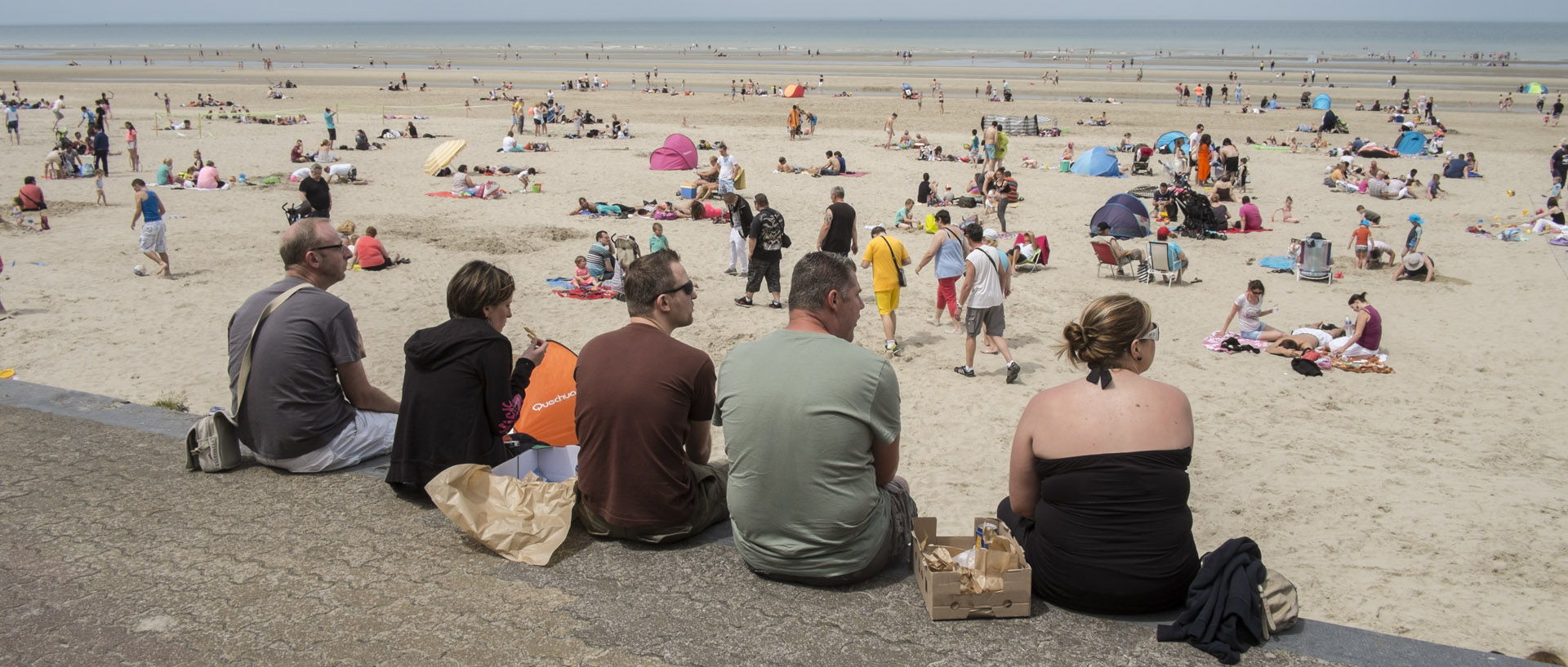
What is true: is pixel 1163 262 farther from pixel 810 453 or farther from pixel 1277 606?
pixel 810 453

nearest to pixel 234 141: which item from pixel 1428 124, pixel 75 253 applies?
pixel 75 253

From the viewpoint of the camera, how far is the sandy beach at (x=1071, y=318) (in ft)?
21.8

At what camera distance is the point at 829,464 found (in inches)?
133

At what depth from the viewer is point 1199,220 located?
1661 cm

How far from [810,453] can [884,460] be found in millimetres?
347

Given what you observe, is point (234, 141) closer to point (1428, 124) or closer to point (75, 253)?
point (75, 253)

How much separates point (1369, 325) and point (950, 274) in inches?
180

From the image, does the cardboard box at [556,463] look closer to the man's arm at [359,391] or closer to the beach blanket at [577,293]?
the man's arm at [359,391]

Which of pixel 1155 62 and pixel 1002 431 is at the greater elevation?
pixel 1155 62

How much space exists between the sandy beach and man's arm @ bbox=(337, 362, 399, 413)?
1.11 metres

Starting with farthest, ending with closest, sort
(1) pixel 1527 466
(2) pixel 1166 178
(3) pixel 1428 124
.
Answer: (3) pixel 1428 124 < (2) pixel 1166 178 < (1) pixel 1527 466

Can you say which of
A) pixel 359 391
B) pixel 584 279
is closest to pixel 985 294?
pixel 584 279

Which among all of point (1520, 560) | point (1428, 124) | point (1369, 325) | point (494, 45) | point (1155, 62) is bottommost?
point (1520, 560)

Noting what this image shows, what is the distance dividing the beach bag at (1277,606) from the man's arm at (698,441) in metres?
2.19
